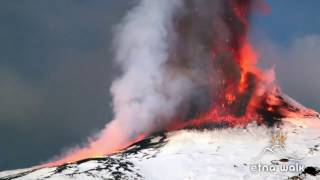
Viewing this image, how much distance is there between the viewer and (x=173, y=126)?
159m

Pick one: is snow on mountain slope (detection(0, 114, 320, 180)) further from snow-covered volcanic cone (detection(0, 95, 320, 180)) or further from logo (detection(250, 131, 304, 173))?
logo (detection(250, 131, 304, 173))

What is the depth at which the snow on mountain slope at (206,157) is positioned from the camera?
121312 mm

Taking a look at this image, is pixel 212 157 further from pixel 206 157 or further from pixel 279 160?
pixel 279 160

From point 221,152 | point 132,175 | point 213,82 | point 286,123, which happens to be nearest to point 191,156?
→ point 221,152

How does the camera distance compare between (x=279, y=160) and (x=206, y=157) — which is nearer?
(x=279, y=160)

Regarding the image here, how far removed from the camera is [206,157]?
132 meters

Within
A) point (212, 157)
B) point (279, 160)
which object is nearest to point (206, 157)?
point (212, 157)

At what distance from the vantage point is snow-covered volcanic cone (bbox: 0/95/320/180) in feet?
398

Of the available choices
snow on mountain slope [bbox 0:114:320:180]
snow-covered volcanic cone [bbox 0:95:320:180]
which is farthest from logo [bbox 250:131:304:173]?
snow on mountain slope [bbox 0:114:320:180]

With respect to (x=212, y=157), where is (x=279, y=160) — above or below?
below

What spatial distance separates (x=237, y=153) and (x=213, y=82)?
130ft

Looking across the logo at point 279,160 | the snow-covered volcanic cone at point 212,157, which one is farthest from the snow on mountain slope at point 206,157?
the logo at point 279,160

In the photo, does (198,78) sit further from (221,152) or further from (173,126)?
(221,152)

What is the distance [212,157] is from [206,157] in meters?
1.29
